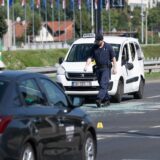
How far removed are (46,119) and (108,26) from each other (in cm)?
14759

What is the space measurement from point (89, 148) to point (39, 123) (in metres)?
1.79

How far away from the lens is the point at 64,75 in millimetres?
24016

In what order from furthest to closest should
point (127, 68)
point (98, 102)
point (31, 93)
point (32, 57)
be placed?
point (32, 57), point (127, 68), point (98, 102), point (31, 93)

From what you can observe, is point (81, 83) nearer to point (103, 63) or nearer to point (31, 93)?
point (103, 63)

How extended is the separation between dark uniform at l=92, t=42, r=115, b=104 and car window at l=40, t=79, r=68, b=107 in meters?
10.8

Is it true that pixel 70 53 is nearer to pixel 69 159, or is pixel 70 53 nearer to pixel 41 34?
pixel 69 159

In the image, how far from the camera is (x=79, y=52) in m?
24.9

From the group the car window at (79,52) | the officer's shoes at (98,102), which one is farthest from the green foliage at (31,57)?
the officer's shoes at (98,102)

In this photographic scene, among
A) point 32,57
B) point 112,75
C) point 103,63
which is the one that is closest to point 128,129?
point 103,63

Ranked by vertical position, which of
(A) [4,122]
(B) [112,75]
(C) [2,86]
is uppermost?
(C) [2,86]

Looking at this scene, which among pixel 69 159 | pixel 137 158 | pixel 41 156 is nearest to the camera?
pixel 41 156

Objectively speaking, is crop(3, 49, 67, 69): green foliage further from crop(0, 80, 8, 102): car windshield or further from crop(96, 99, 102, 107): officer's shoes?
crop(0, 80, 8, 102): car windshield

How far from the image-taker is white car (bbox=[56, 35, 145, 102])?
23.8 m

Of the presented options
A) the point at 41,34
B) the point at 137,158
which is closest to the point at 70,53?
the point at 137,158
